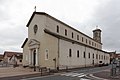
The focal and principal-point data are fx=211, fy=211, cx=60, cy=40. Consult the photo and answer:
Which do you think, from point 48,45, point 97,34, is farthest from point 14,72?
point 97,34

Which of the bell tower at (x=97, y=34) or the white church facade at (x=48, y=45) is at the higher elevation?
the bell tower at (x=97, y=34)

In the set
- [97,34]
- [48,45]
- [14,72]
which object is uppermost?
[97,34]

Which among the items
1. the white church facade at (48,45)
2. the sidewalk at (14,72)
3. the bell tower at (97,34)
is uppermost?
the bell tower at (97,34)

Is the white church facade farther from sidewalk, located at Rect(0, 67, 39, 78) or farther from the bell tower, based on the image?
the bell tower

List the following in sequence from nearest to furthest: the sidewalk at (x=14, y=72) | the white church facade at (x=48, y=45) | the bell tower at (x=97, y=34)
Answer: the sidewalk at (x=14, y=72)
the white church facade at (x=48, y=45)
the bell tower at (x=97, y=34)

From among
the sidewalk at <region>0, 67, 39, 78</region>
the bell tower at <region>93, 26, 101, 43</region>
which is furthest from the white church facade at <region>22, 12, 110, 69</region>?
the bell tower at <region>93, 26, 101, 43</region>

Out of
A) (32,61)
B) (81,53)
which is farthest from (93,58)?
(32,61)

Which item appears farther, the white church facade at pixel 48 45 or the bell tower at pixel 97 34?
the bell tower at pixel 97 34

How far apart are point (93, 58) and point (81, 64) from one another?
553 inches

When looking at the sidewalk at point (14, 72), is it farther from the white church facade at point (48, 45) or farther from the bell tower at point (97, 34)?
the bell tower at point (97, 34)

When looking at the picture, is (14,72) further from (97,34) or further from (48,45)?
(97,34)

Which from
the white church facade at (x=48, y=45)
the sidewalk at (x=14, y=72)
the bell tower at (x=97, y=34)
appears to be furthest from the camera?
the bell tower at (x=97, y=34)

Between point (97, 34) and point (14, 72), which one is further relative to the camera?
point (97, 34)

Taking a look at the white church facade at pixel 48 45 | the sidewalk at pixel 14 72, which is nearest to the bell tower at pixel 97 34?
the white church facade at pixel 48 45
